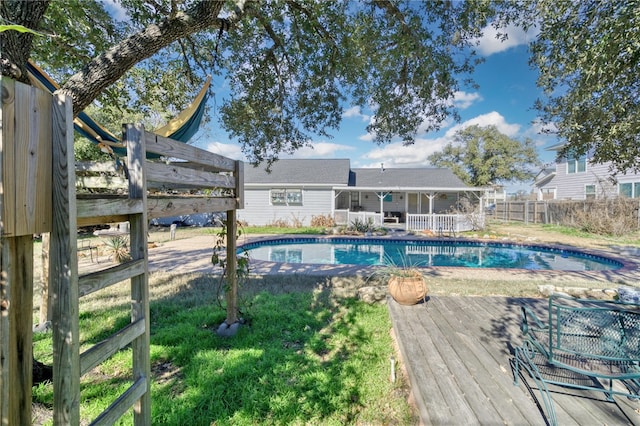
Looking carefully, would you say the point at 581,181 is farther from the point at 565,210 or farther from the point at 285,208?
the point at 285,208

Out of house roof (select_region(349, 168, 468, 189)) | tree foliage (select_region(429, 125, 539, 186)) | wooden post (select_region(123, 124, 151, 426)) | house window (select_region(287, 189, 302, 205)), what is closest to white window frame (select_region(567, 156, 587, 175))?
house roof (select_region(349, 168, 468, 189))

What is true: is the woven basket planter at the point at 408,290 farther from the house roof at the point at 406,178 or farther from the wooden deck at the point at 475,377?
the house roof at the point at 406,178

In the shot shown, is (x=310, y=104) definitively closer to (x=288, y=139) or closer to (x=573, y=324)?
(x=288, y=139)

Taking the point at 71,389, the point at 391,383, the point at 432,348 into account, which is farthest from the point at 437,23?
the point at 71,389

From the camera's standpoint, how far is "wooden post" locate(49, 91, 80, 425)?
1.35 meters

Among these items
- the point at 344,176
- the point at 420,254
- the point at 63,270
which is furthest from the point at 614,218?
the point at 63,270

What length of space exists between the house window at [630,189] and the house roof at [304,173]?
53.6 ft

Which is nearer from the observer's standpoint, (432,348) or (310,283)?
(432,348)

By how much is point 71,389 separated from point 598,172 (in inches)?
996

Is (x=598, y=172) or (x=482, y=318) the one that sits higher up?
(x=598, y=172)

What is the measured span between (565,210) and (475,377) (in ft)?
63.4

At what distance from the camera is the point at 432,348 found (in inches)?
128

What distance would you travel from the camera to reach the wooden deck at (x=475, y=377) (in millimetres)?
2232

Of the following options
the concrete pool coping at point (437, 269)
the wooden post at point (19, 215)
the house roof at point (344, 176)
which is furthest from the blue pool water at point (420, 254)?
the wooden post at point (19, 215)
